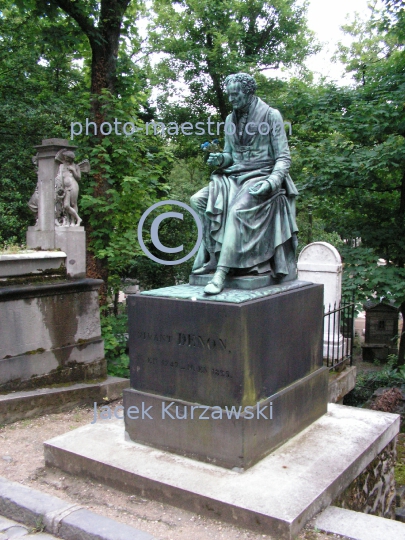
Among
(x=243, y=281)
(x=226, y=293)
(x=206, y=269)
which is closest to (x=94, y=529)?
(x=226, y=293)

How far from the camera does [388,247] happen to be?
10250 millimetres

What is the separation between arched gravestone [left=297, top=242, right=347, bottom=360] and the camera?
332 inches

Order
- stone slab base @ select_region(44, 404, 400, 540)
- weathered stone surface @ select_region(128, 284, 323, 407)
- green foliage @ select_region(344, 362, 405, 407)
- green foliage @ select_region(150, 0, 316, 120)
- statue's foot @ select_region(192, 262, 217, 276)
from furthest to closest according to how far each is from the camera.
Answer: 1. green foliage @ select_region(150, 0, 316, 120)
2. green foliage @ select_region(344, 362, 405, 407)
3. statue's foot @ select_region(192, 262, 217, 276)
4. weathered stone surface @ select_region(128, 284, 323, 407)
5. stone slab base @ select_region(44, 404, 400, 540)

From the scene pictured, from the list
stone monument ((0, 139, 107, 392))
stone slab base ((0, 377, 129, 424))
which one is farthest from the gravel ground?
stone monument ((0, 139, 107, 392))

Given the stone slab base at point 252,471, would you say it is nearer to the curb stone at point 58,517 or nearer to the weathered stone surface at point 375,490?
the weathered stone surface at point 375,490

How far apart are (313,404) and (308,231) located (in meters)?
14.0

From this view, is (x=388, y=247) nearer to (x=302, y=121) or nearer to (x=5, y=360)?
(x=302, y=121)

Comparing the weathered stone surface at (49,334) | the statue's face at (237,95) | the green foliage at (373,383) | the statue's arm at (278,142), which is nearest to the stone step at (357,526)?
the statue's arm at (278,142)

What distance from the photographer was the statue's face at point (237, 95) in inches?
172

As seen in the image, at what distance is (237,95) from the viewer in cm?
442

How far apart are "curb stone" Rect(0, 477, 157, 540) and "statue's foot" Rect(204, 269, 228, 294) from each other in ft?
5.62

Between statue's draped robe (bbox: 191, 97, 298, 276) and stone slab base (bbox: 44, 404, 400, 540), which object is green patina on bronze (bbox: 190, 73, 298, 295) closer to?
statue's draped robe (bbox: 191, 97, 298, 276)

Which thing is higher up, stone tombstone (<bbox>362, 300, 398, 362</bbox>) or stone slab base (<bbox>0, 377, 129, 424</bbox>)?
stone slab base (<bbox>0, 377, 129, 424</bbox>)

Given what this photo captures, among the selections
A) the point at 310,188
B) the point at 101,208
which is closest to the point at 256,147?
the point at 101,208
